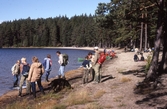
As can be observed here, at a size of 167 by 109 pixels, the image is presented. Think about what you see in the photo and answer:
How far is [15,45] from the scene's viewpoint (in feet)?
528

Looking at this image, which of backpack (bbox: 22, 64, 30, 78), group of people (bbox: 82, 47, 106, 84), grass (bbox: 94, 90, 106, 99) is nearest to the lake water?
backpack (bbox: 22, 64, 30, 78)

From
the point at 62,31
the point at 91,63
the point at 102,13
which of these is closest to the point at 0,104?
the point at 91,63

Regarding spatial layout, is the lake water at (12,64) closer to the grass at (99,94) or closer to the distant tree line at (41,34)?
the grass at (99,94)

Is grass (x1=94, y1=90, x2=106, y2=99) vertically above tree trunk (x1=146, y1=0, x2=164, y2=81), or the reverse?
tree trunk (x1=146, y1=0, x2=164, y2=81)

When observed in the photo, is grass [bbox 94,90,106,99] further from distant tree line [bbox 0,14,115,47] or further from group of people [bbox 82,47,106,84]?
distant tree line [bbox 0,14,115,47]

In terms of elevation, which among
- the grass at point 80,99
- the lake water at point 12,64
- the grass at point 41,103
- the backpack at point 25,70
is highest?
the backpack at point 25,70

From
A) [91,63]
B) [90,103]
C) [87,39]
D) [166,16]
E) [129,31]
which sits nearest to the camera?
[90,103]

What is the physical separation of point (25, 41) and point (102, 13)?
143204 millimetres

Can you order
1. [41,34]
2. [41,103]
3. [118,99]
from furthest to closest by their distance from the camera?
[41,34] → [41,103] → [118,99]

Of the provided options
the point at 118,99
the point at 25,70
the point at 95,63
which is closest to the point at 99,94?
the point at 118,99

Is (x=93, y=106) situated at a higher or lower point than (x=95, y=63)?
lower

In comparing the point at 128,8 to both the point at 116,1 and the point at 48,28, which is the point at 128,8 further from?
the point at 48,28

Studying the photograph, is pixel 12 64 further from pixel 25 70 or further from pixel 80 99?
pixel 80 99

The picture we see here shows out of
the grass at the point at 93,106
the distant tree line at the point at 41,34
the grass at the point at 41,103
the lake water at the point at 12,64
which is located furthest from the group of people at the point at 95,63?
the distant tree line at the point at 41,34
